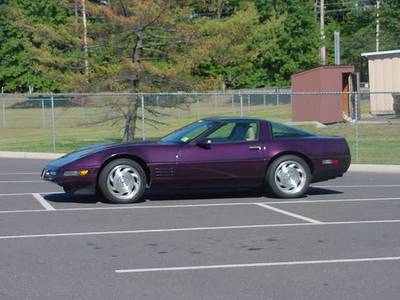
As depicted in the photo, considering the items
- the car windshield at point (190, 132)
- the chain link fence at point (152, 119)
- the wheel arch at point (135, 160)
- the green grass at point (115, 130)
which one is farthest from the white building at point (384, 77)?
the wheel arch at point (135, 160)

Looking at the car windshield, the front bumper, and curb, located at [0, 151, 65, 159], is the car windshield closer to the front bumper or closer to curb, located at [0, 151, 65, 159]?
the front bumper

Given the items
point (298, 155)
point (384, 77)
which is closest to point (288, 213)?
point (298, 155)

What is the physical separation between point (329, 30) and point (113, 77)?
53456 mm

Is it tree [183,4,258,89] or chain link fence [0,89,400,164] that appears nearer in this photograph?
chain link fence [0,89,400,164]

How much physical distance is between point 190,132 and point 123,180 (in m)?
1.43

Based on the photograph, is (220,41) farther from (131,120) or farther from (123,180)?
(123,180)

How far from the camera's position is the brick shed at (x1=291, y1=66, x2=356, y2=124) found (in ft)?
108

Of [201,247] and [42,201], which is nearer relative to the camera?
[201,247]

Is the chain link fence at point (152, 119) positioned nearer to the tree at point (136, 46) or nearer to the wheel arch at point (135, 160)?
the tree at point (136, 46)

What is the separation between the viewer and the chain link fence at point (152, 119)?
24125mm

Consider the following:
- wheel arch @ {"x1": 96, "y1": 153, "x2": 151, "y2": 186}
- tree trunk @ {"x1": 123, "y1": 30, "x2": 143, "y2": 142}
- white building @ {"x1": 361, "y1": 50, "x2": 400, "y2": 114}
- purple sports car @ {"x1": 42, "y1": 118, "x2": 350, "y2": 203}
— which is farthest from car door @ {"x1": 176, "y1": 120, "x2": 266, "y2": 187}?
white building @ {"x1": 361, "y1": 50, "x2": 400, "y2": 114}

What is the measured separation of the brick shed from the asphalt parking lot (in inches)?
782

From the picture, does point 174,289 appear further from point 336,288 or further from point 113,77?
point 113,77

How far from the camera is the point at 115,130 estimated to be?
3953 cm
